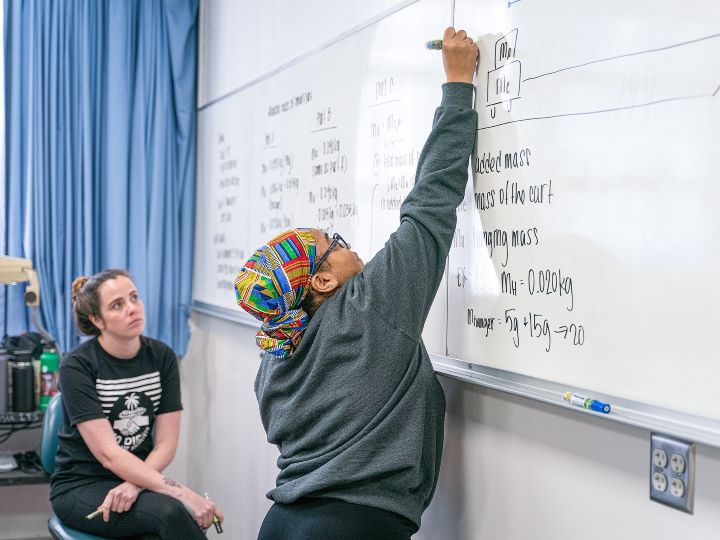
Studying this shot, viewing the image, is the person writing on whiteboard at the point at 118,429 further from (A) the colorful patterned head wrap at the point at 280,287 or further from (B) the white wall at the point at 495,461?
(A) the colorful patterned head wrap at the point at 280,287

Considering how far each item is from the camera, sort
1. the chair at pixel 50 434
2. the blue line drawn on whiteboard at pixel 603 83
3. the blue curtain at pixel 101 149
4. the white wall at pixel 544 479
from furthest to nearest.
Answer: the blue curtain at pixel 101 149 → the chair at pixel 50 434 → the white wall at pixel 544 479 → the blue line drawn on whiteboard at pixel 603 83

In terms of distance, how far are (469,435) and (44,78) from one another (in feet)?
7.38

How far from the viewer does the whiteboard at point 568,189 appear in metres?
1.11

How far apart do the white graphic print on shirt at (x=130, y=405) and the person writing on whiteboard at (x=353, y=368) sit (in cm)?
100

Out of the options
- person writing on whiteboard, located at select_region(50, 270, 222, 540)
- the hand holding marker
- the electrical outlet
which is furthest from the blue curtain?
the electrical outlet

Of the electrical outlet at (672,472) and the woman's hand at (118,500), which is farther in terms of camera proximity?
the woman's hand at (118,500)

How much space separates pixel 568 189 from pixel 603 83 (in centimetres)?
18

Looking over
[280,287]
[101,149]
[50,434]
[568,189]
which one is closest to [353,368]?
[280,287]

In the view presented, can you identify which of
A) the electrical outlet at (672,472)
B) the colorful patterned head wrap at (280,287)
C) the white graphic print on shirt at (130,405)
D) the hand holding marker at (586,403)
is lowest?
the white graphic print on shirt at (130,405)

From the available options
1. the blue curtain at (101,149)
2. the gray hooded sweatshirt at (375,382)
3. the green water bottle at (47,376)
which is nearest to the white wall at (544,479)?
the gray hooded sweatshirt at (375,382)

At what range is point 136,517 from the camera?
219 centimetres

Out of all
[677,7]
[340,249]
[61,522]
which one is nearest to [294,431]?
[340,249]

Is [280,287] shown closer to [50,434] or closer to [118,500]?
[118,500]

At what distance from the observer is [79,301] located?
2410 mm
